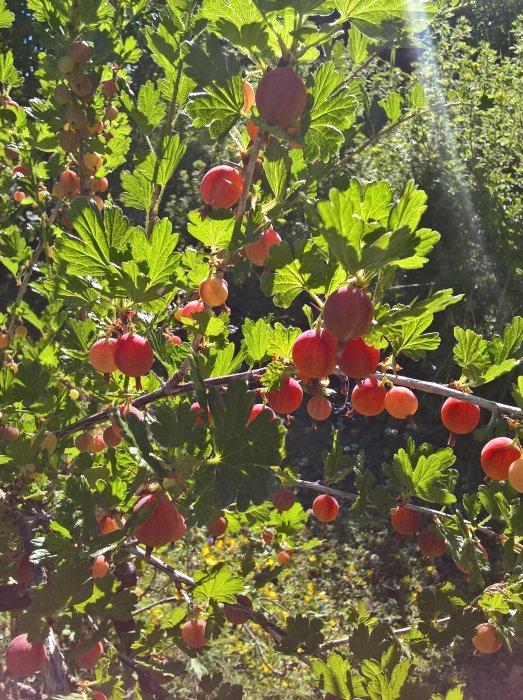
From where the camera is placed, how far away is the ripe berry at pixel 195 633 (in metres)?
1.25

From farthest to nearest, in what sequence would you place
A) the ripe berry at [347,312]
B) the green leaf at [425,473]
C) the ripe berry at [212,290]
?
the green leaf at [425,473] → the ripe berry at [212,290] → the ripe berry at [347,312]

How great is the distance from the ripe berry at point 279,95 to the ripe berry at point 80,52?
63cm

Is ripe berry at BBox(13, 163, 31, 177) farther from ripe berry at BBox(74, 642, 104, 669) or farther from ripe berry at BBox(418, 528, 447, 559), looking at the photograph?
ripe berry at BBox(418, 528, 447, 559)

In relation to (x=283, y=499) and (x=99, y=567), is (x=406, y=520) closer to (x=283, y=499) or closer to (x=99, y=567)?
(x=283, y=499)

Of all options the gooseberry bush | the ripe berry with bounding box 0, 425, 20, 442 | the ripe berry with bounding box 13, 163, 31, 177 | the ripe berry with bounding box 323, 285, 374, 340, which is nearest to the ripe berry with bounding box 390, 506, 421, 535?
the gooseberry bush

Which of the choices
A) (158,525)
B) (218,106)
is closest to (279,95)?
(218,106)

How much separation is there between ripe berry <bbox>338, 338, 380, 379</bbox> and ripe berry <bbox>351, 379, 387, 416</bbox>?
199 mm

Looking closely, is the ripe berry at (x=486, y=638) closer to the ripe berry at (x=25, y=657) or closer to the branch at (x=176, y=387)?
the branch at (x=176, y=387)

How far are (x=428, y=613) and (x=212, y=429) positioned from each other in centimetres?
70

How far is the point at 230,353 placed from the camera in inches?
39.3

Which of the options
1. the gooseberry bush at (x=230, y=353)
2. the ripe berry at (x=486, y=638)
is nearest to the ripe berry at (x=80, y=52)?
the gooseberry bush at (x=230, y=353)

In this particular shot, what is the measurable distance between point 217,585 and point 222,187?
66 centimetres

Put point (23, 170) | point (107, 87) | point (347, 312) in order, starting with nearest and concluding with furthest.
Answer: point (347, 312) → point (107, 87) → point (23, 170)

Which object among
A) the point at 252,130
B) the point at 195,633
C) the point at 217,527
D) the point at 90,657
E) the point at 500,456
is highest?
the point at 252,130
